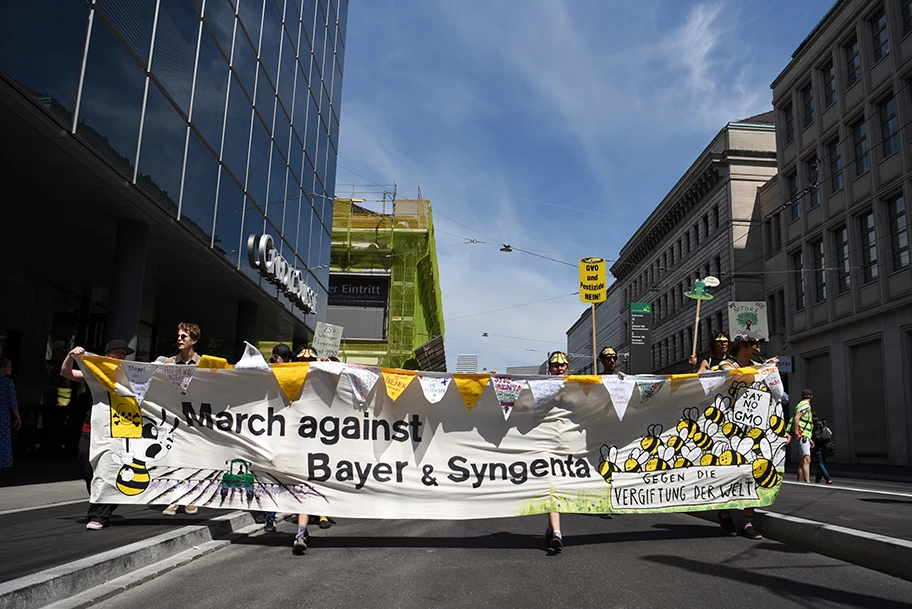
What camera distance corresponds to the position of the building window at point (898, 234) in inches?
1052

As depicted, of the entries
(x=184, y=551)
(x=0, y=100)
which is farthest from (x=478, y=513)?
(x=0, y=100)

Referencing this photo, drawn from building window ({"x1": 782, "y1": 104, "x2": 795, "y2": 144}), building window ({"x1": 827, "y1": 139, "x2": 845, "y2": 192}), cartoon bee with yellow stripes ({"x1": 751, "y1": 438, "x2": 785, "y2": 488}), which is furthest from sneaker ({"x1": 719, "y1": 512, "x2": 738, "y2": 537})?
building window ({"x1": 782, "y1": 104, "x2": 795, "y2": 144})

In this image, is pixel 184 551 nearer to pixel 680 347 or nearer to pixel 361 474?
pixel 361 474

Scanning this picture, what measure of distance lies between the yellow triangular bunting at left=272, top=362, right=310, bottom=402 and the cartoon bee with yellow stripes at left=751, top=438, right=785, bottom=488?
4.47 metres

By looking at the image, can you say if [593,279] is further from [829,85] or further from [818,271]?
[829,85]

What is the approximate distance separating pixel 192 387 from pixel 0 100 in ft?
13.9

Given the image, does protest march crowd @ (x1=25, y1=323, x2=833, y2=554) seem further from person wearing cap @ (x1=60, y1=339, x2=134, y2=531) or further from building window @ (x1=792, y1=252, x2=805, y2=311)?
building window @ (x1=792, y1=252, x2=805, y2=311)

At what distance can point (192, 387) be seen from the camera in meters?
6.66

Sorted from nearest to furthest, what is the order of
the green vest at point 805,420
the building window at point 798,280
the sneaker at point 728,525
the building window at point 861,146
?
the sneaker at point 728,525, the green vest at point 805,420, the building window at point 861,146, the building window at point 798,280

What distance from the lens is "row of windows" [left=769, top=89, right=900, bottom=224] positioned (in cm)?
2798

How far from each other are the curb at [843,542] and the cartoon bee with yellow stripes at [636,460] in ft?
4.88

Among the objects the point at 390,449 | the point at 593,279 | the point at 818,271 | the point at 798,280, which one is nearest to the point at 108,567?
the point at 390,449

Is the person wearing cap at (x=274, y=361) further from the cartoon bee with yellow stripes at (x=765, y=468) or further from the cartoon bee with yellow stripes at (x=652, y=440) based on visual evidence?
the cartoon bee with yellow stripes at (x=765, y=468)

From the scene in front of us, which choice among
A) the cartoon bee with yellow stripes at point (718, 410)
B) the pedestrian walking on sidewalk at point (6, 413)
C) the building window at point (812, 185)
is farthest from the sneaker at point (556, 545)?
the building window at point (812, 185)
